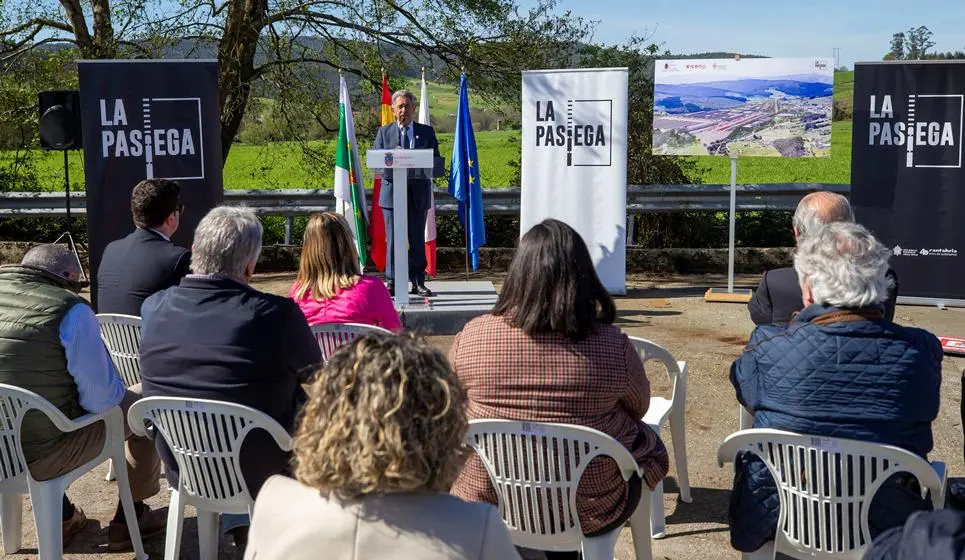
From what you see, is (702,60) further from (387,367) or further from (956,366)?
(387,367)

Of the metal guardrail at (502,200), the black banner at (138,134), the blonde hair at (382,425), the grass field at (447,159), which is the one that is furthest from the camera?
the grass field at (447,159)

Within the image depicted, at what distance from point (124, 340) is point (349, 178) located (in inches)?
149

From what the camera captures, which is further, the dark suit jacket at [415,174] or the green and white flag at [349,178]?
the green and white flag at [349,178]

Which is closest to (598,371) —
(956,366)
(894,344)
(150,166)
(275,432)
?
(894,344)

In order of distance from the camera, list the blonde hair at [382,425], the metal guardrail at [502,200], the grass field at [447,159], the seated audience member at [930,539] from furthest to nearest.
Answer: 1. the grass field at [447,159]
2. the metal guardrail at [502,200]
3. the blonde hair at [382,425]
4. the seated audience member at [930,539]

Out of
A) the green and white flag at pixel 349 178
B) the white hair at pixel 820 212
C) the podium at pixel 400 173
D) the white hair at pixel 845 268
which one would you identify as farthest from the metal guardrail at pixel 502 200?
the white hair at pixel 845 268

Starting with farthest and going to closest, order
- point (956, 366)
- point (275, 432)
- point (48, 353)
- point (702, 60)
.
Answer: point (702, 60), point (956, 366), point (48, 353), point (275, 432)

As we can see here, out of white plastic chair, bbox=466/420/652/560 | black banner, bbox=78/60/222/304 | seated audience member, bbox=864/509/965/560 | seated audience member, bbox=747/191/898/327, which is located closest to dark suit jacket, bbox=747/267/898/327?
seated audience member, bbox=747/191/898/327

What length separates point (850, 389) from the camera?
2719mm

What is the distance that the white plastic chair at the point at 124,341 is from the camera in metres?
4.25

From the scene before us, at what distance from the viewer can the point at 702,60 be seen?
8.28 metres

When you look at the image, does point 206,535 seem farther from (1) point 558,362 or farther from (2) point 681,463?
(2) point 681,463

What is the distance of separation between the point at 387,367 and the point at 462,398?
0.16 metres

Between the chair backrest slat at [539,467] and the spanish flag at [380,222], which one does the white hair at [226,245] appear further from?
the spanish flag at [380,222]
